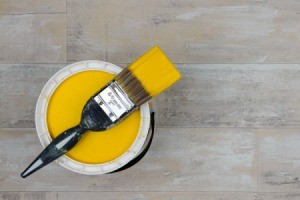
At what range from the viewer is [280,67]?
1.06 m

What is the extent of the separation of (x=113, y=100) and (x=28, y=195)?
1.35 ft

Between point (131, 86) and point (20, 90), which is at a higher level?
point (131, 86)

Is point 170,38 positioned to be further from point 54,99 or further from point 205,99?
point 54,99

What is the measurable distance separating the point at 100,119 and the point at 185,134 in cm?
30

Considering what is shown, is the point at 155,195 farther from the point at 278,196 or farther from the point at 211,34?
the point at 211,34

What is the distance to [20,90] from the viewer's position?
107 cm

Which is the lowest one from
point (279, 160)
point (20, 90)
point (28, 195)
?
point (28, 195)

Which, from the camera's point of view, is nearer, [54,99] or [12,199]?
[54,99]

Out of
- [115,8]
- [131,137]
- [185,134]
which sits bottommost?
[185,134]

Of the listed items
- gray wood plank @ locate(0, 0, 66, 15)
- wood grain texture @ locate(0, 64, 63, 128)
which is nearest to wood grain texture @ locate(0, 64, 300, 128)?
wood grain texture @ locate(0, 64, 63, 128)

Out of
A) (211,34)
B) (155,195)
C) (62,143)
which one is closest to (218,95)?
(211,34)

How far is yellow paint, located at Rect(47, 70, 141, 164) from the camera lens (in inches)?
34.5

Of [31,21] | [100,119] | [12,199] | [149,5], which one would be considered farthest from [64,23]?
[12,199]

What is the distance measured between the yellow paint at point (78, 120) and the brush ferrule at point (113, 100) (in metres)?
0.05
